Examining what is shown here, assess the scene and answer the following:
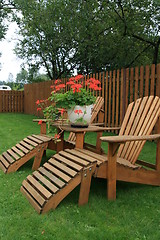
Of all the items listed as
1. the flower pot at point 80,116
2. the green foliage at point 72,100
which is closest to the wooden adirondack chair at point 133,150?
the flower pot at point 80,116

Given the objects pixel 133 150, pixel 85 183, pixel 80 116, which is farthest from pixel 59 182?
pixel 133 150

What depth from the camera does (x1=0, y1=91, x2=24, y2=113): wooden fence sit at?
1402 centimetres

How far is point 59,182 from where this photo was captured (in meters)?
2.35

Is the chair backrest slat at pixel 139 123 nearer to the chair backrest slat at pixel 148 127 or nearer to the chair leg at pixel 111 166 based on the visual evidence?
the chair backrest slat at pixel 148 127

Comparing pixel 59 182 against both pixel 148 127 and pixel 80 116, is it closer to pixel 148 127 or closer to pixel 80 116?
pixel 80 116

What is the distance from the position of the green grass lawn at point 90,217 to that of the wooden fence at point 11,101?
11775 mm

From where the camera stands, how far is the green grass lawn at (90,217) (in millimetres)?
1927

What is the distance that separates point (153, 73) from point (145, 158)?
215cm

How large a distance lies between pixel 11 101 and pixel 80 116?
11.9 meters

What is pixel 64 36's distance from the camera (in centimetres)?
1065

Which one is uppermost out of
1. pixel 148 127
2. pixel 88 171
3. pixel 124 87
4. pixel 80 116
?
pixel 124 87

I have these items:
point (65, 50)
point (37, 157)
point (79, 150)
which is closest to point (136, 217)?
point (79, 150)

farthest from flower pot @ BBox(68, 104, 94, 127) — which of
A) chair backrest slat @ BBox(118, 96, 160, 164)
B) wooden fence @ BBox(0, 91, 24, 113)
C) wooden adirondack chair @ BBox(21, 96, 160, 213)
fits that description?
wooden fence @ BBox(0, 91, 24, 113)

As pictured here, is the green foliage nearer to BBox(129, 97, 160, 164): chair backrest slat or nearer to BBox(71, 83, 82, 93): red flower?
BBox(71, 83, 82, 93): red flower
